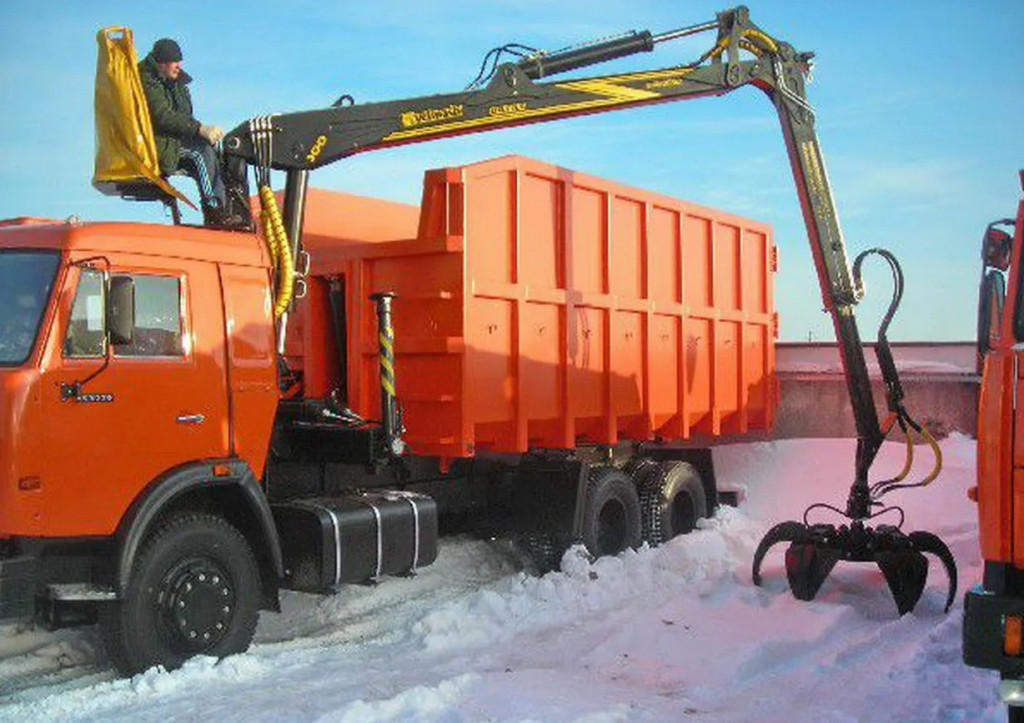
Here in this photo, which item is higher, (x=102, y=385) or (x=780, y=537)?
(x=102, y=385)

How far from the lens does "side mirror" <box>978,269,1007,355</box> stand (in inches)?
180

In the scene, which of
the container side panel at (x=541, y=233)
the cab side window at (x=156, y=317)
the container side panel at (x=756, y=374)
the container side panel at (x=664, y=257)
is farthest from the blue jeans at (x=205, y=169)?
the container side panel at (x=756, y=374)

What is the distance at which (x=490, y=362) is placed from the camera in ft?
25.9

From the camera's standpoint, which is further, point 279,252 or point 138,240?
point 279,252

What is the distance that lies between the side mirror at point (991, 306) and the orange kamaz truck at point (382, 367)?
10.4 feet

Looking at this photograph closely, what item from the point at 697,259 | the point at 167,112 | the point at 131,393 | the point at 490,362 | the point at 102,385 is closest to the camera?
Result: the point at 102,385

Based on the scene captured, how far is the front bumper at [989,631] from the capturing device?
4.11m

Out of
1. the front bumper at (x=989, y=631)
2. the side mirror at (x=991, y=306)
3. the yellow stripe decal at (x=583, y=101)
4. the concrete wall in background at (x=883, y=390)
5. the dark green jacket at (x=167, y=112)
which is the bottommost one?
the front bumper at (x=989, y=631)

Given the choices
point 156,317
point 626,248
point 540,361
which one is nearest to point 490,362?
point 540,361

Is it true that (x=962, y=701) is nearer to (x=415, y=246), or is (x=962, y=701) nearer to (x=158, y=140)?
(x=415, y=246)

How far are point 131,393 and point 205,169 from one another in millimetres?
1778

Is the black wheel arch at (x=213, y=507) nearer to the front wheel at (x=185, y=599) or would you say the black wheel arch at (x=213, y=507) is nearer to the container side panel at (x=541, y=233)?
the front wheel at (x=185, y=599)

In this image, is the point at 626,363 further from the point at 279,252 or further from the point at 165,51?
the point at 165,51

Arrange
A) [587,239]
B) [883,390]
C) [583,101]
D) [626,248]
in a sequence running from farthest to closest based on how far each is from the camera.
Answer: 1. [883,390]
2. [626,248]
3. [587,239]
4. [583,101]
